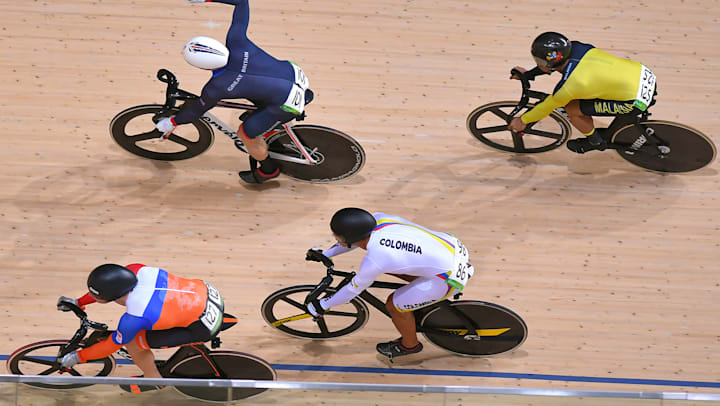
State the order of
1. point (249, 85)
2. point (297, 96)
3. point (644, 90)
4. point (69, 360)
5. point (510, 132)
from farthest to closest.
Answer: point (510, 132) → point (644, 90) → point (297, 96) → point (249, 85) → point (69, 360)

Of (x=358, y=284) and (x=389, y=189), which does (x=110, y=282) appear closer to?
(x=358, y=284)

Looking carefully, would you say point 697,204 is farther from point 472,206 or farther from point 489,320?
point 489,320

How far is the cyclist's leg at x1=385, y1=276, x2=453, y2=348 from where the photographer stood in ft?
15.9

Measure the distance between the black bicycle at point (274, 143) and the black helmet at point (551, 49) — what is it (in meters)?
1.38

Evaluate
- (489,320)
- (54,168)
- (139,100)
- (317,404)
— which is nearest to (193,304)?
(317,404)

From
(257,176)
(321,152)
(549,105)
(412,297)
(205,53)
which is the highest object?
→ (205,53)

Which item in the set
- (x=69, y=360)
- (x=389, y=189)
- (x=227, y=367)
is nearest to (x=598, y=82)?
(x=389, y=189)

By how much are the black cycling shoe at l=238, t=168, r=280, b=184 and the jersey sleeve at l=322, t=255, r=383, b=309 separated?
5.11 feet

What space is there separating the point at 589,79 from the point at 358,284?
227 cm

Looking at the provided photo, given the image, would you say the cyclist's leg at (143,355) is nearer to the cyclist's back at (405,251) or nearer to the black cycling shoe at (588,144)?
the cyclist's back at (405,251)

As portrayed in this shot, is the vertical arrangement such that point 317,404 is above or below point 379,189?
below

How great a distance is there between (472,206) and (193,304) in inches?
96.7

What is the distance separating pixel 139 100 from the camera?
6.74m

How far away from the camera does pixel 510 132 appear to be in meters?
6.79
